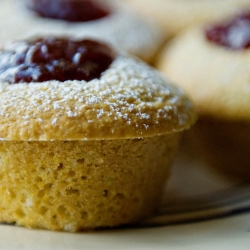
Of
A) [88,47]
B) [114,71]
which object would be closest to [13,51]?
[88,47]

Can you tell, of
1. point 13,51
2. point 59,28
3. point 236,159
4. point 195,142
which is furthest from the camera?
point 59,28

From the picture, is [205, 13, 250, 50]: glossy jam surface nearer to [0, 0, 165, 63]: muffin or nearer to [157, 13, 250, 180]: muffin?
[157, 13, 250, 180]: muffin

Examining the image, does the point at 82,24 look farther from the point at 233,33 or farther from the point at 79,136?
the point at 79,136

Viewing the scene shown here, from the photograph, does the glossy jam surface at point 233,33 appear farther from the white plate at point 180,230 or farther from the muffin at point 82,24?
the white plate at point 180,230

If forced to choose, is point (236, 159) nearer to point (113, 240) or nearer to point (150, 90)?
point (150, 90)

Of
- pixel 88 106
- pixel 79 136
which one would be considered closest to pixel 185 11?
pixel 88 106

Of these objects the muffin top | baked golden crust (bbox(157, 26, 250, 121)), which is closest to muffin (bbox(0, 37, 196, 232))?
the muffin top
